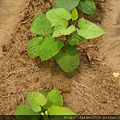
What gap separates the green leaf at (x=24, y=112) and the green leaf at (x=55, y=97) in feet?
0.53

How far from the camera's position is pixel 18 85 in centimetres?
203

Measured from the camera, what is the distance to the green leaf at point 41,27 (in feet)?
6.75

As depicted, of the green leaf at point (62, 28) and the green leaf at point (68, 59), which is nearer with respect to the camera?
the green leaf at point (62, 28)

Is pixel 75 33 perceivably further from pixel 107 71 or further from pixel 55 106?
pixel 55 106

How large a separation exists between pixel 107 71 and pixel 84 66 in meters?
0.20

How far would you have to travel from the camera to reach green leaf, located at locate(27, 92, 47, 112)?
172 cm

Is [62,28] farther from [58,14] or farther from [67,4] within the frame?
[67,4]

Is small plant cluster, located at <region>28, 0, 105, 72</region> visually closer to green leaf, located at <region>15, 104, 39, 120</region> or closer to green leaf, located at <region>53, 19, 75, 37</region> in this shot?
green leaf, located at <region>53, 19, 75, 37</region>

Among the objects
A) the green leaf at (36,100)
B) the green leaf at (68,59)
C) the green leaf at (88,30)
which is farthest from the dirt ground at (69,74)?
the green leaf at (88,30)

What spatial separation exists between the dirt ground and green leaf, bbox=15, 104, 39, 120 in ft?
0.60

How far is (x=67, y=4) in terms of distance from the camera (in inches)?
83.5

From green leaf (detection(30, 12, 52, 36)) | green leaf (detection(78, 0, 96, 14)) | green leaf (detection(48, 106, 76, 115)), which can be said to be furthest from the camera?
green leaf (detection(78, 0, 96, 14))

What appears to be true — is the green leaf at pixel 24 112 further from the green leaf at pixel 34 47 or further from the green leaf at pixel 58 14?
the green leaf at pixel 58 14

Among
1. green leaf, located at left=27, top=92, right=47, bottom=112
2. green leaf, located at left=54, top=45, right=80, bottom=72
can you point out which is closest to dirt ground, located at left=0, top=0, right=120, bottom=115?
green leaf, located at left=54, top=45, right=80, bottom=72
